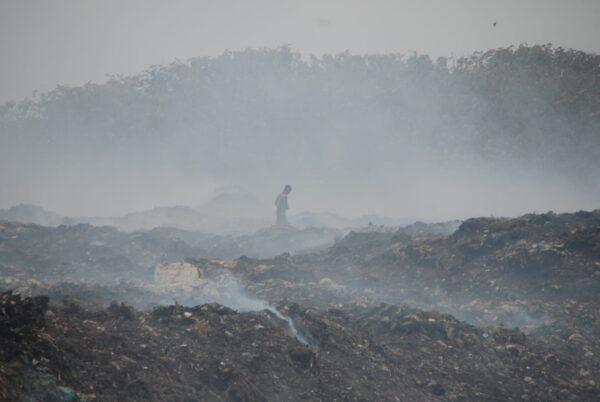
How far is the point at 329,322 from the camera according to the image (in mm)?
6555

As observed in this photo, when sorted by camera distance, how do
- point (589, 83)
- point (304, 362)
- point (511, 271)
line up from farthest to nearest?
point (589, 83) < point (511, 271) < point (304, 362)

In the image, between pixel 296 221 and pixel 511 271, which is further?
pixel 296 221

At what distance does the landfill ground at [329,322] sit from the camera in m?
4.27

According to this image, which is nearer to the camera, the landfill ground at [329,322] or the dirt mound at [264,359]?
the dirt mound at [264,359]

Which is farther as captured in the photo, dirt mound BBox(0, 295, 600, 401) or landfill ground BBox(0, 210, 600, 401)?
landfill ground BBox(0, 210, 600, 401)

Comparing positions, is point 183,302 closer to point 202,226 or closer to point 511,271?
point 511,271

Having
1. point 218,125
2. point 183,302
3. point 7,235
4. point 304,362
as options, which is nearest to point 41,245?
point 7,235

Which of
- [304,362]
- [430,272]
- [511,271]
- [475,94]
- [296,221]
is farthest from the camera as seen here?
[475,94]

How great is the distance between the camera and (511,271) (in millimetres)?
10086

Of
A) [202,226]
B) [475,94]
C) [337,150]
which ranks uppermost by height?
[475,94]

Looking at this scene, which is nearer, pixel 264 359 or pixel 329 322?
pixel 264 359

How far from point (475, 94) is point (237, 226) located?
63.6ft

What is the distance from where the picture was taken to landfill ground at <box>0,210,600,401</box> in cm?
427

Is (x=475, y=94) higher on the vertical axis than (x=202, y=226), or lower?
higher
